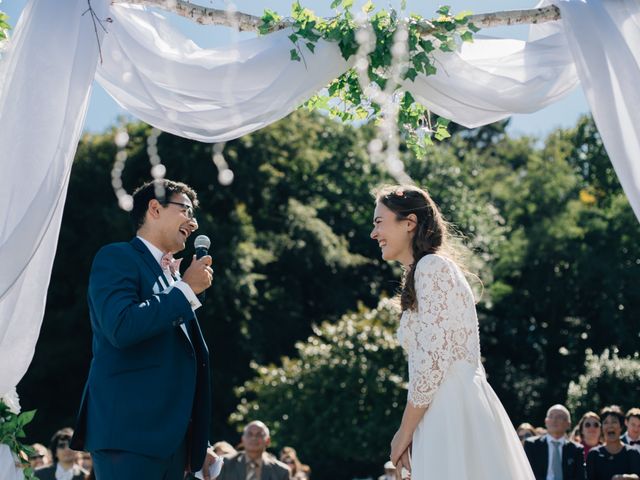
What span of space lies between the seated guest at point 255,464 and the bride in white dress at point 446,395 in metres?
6.13

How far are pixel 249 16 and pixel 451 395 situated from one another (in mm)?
2285

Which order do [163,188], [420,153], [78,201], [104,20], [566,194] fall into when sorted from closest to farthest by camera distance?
[163,188], [104,20], [420,153], [78,201], [566,194]

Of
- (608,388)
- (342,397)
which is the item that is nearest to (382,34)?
(608,388)

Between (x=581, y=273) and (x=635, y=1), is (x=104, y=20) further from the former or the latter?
(x=581, y=273)

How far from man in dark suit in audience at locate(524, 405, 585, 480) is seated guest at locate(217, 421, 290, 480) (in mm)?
2614

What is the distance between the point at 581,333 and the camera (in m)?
24.2

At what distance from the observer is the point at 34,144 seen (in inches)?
181

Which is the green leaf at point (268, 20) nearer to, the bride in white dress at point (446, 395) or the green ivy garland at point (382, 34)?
the green ivy garland at point (382, 34)

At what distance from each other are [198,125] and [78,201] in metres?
19.2

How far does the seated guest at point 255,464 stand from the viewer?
10383 mm

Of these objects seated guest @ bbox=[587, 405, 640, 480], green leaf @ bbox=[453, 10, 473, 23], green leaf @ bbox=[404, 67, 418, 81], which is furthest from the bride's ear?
seated guest @ bbox=[587, 405, 640, 480]

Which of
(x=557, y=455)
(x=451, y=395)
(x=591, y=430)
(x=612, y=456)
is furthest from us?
(x=591, y=430)

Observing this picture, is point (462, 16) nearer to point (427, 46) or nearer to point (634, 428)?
point (427, 46)

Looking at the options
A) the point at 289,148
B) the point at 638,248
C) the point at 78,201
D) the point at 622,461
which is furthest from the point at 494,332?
the point at 622,461
